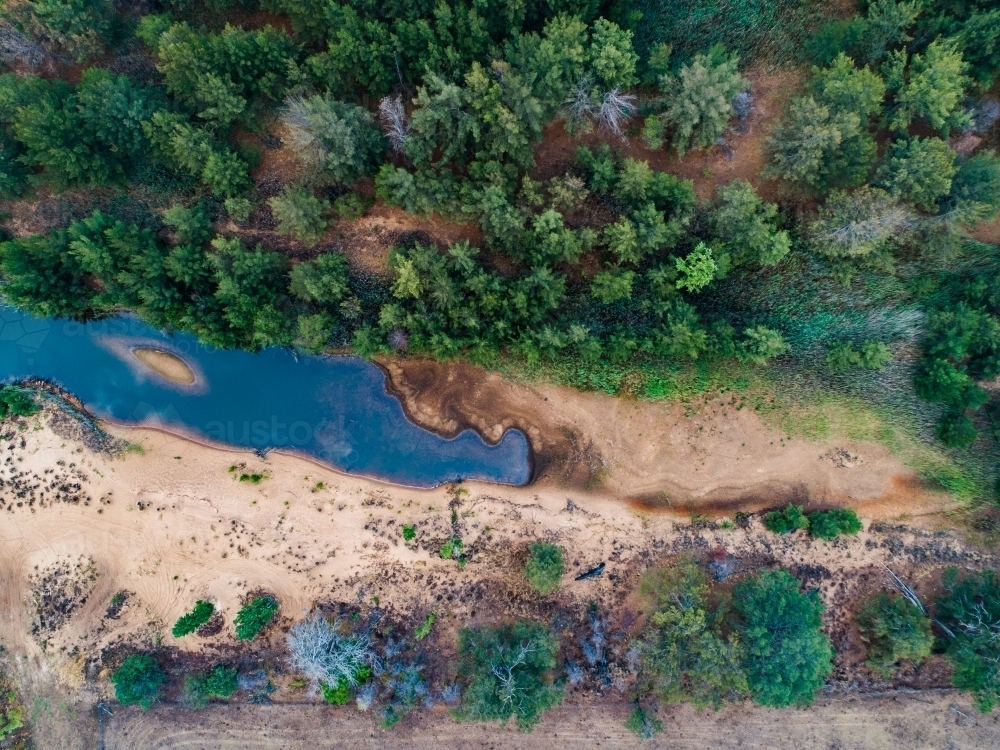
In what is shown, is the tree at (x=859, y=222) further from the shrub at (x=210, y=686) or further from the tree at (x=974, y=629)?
the shrub at (x=210, y=686)

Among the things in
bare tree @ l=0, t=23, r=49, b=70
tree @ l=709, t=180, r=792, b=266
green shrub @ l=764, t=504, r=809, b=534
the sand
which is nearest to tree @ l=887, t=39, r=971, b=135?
tree @ l=709, t=180, r=792, b=266

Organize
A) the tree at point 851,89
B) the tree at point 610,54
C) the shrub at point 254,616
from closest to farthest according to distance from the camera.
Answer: the tree at point 610,54, the tree at point 851,89, the shrub at point 254,616

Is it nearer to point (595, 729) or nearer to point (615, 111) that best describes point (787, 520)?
point (595, 729)

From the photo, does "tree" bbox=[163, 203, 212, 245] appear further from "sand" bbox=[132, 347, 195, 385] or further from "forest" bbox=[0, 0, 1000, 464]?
"sand" bbox=[132, 347, 195, 385]

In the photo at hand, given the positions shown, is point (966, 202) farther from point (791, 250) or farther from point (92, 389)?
point (92, 389)

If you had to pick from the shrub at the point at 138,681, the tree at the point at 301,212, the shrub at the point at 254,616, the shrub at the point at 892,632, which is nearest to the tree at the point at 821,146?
the shrub at the point at 892,632
